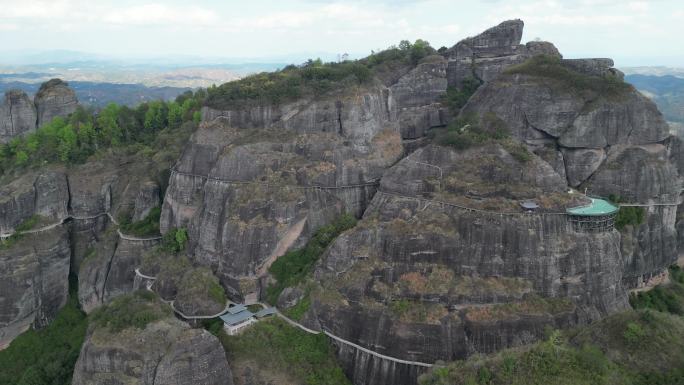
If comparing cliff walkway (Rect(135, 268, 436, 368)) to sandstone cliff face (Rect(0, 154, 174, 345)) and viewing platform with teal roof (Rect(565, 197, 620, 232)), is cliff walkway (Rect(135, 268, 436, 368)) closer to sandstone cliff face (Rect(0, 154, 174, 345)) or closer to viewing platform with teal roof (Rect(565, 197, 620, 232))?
sandstone cliff face (Rect(0, 154, 174, 345))

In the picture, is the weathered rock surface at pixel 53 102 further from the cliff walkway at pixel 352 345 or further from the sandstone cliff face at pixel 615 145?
the sandstone cliff face at pixel 615 145

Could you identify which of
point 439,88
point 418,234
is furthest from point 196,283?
point 439,88

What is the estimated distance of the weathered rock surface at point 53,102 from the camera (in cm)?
6309

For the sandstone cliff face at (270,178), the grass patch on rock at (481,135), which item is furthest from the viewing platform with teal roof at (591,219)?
the sandstone cliff face at (270,178)

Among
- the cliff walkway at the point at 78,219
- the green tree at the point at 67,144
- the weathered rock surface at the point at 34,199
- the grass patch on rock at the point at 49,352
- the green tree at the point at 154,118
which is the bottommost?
the grass patch on rock at the point at 49,352

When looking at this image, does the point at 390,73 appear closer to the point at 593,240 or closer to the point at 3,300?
the point at 593,240

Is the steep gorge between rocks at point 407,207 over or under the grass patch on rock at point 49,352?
over

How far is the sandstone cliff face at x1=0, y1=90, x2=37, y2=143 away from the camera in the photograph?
61094mm

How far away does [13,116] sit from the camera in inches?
2406

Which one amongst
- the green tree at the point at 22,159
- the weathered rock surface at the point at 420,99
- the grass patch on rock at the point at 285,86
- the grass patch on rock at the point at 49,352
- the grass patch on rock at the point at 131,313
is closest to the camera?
the grass patch on rock at the point at 131,313

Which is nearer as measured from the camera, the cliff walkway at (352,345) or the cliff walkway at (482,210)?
the cliff walkway at (352,345)

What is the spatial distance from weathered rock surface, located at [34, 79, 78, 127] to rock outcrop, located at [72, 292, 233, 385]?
45.9m

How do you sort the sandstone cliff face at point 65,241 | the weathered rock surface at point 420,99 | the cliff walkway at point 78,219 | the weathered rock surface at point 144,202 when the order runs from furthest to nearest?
1. the weathered rock surface at point 420,99
2. the weathered rock surface at point 144,202
3. the cliff walkway at point 78,219
4. the sandstone cliff face at point 65,241

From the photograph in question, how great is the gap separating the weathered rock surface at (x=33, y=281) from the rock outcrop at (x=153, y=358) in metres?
16.3
